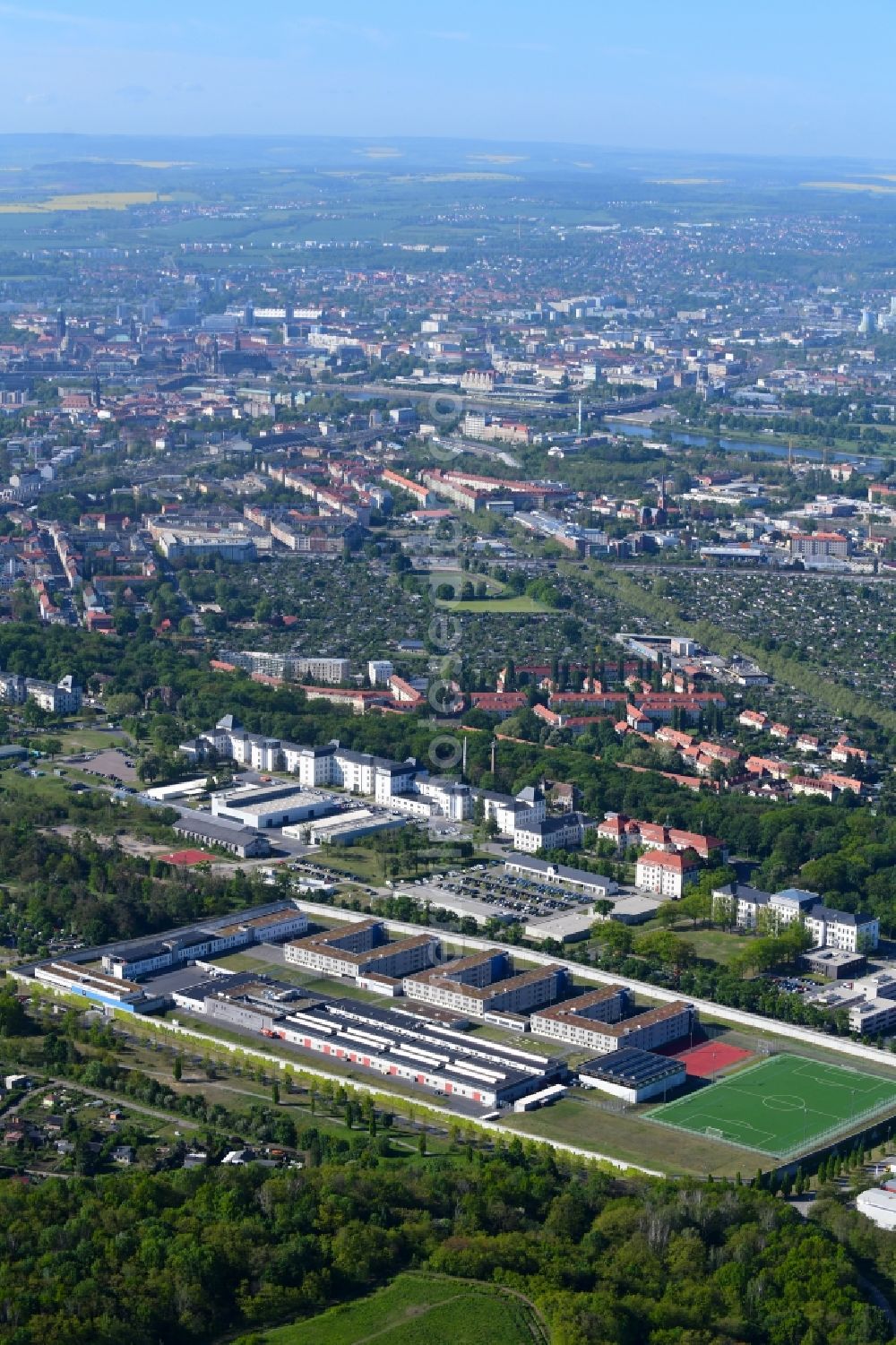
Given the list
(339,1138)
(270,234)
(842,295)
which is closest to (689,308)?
(842,295)

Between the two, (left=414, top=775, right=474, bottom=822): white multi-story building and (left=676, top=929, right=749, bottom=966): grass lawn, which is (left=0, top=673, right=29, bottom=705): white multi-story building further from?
(left=676, top=929, right=749, bottom=966): grass lawn

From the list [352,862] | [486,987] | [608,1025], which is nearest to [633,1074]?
[608,1025]

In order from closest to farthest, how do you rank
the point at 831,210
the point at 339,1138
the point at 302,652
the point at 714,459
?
1. the point at 339,1138
2. the point at 302,652
3. the point at 714,459
4. the point at 831,210

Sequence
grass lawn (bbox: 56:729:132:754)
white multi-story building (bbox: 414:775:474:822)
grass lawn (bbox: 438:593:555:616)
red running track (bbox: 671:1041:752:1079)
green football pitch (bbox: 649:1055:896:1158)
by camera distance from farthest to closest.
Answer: grass lawn (bbox: 438:593:555:616) < grass lawn (bbox: 56:729:132:754) < white multi-story building (bbox: 414:775:474:822) < red running track (bbox: 671:1041:752:1079) < green football pitch (bbox: 649:1055:896:1158)

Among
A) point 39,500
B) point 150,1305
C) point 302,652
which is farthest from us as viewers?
point 39,500

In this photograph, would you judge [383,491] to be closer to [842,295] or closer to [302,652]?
[302,652]

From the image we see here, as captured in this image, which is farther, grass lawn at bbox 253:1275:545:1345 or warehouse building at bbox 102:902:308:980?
warehouse building at bbox 102:902:308:980

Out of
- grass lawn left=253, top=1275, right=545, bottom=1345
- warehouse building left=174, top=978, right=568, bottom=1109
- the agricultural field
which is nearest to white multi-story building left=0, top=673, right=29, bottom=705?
warehouse building left=174, top=978, right=568, bottom=1109
